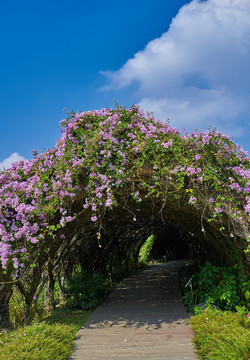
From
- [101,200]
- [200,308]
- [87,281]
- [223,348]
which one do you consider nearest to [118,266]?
[87,281]

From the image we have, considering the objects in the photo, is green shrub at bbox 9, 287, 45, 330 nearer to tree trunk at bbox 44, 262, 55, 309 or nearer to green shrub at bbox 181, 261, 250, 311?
tree trunk at bbox 44, 262, 55, 309

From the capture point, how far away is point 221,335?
13.9 feet

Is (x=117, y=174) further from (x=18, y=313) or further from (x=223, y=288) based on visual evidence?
(x=18, y=313)

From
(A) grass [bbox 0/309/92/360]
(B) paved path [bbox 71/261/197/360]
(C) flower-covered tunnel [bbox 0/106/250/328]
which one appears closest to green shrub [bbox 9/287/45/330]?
(C) flower-covered tunnel [bbox 0/106/250/328]

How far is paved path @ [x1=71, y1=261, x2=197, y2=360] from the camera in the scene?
14.2 ft

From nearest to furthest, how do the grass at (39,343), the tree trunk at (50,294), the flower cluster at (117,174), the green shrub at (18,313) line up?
1. the grass at (39,343)
2. the flower cluster at (117,174)
3. the green shrub at (18,313)
4. the tree trunk at (50,294)

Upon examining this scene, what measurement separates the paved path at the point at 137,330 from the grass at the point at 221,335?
17 cm

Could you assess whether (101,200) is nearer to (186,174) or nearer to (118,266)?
(186,174)

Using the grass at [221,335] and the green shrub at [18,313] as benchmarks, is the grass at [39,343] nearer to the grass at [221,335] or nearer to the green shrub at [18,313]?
the green shrub at [18,313]

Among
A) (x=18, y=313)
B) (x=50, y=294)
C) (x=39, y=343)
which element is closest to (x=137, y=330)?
(x=39, y=343)

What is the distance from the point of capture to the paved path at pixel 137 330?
432 cm

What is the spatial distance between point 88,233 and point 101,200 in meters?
3.98

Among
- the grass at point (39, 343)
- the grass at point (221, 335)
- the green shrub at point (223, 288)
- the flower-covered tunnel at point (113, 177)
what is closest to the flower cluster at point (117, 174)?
the flower-covered tunnel at point (113, 177)

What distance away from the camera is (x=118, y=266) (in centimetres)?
1238
